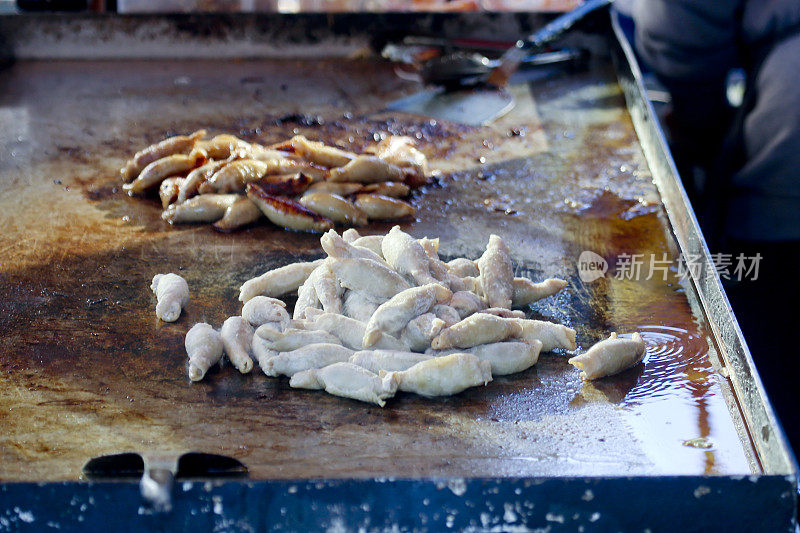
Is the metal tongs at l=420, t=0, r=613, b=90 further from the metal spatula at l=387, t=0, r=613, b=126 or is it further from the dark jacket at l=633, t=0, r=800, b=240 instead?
the dark jacket at l=633, t=0, r=800, b=240

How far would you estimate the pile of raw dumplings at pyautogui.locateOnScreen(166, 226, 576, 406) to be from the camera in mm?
2129

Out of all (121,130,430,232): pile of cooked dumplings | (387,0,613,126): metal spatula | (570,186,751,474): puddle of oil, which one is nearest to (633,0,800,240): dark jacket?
(387,0,613,126): metal spatula

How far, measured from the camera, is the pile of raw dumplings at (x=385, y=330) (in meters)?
2.13

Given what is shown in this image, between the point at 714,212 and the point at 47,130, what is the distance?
359 centimetres

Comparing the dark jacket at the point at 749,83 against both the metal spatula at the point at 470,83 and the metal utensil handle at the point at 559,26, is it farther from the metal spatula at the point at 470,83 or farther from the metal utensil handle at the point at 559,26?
the metal spatula at the point at 470,83

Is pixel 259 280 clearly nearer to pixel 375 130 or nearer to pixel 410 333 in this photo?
pixel 410 333

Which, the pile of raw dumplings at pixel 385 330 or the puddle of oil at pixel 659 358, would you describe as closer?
the puddle of oil at pixel 659 358

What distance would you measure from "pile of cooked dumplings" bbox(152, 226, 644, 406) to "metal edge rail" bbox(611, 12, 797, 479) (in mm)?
278

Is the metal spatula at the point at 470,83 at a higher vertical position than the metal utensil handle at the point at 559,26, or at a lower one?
lower

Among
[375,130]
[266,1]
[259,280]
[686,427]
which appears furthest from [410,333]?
[266,1]

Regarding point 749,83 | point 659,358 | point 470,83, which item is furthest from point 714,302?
point 470,83

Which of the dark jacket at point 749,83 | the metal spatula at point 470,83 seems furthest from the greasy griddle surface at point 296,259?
the dark jacket at point 749,83

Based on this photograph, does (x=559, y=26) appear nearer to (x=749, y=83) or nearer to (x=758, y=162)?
(x=749, y=83)

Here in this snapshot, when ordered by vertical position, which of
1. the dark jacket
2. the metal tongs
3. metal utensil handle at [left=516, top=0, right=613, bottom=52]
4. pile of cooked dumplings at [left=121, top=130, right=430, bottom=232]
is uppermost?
metal utensil handle at [left=516, top=0, right=613, bottom=52]
